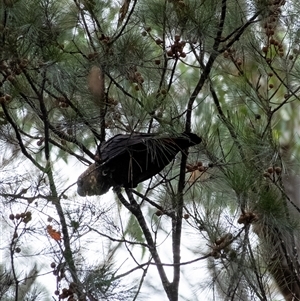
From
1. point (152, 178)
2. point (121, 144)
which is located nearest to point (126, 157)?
point (121, 144)

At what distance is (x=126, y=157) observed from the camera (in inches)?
83.4

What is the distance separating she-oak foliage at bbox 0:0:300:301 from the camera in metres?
2.06

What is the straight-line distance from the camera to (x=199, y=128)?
235 cm

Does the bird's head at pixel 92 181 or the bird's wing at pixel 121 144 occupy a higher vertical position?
the bird's wing at pixel 121 144

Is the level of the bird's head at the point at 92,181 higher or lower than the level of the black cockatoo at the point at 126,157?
lower

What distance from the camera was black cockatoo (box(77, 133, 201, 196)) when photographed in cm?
209

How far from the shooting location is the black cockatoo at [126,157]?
6.84 feet

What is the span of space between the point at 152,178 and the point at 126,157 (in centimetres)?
24

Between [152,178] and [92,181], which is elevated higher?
[152,178]

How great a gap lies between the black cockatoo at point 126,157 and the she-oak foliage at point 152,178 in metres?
0.03

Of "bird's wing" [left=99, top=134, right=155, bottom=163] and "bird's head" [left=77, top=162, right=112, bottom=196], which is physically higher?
"bird's wing" [left=99, top=134, right=155, bottom=163]

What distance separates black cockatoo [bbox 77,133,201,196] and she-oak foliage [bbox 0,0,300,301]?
1.2 inches

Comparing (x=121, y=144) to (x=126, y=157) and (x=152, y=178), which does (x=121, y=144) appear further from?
(x=152, y=178)

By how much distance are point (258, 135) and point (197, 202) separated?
0.23 metres
